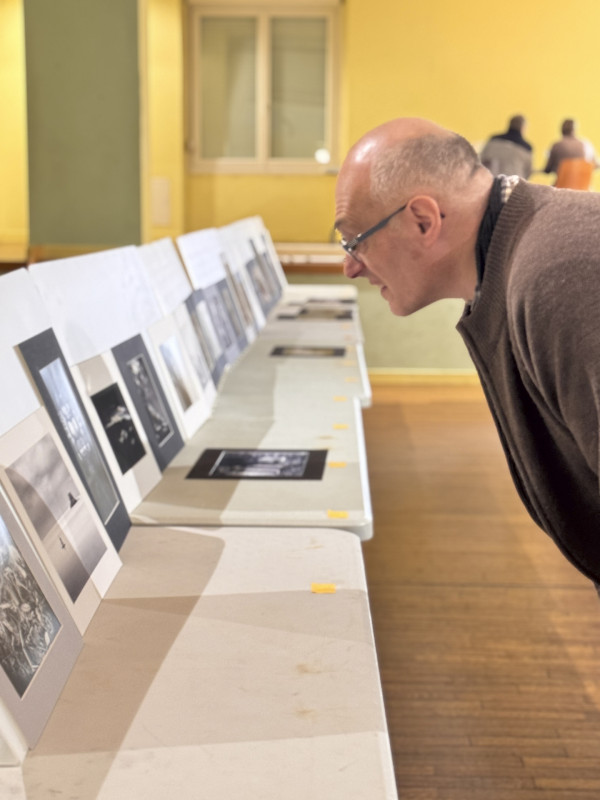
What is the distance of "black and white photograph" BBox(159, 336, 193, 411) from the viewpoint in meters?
2.54

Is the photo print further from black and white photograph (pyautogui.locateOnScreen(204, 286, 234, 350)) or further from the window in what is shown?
the window

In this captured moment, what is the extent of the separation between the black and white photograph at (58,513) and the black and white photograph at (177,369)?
0.96m

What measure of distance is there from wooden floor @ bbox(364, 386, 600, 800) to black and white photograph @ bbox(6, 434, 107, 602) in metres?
0.98

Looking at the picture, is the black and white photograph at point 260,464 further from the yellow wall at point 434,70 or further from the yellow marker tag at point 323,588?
the yellow wall at point 434,70

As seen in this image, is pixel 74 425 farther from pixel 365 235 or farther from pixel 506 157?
pixel 506 157

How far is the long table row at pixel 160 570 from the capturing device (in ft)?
3.58

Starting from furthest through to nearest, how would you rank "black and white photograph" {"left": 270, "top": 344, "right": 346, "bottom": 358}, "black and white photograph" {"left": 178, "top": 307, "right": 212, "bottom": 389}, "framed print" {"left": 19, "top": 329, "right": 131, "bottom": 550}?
"black and white photograph" {"left": 270, "top": 344, "right": 346, "bottom": 358} → "black and white photograph" {"left": 178, "top": 307, "right": 212, "bottom": 389} → "framed print" {"left": 19, "top": 329, "right": 131, "bottom": 550}

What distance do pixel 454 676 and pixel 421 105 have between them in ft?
26.9

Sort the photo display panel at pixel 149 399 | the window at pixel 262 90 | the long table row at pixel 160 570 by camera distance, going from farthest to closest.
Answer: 1. the window at pixel 262 90
2. the photo display panel at pixel 149 399
3. the long table row at pixel 160 570

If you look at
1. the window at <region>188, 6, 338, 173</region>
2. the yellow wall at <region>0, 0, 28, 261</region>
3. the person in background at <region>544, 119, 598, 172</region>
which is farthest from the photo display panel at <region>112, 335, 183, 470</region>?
the window at <region>188, 6, 338, 173</region>

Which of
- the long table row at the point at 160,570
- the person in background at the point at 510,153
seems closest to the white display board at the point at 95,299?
the long table row at the point at 160,570

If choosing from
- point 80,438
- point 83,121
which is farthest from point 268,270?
point 80,438

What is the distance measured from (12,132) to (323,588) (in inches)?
369

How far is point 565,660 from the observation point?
2.70m
